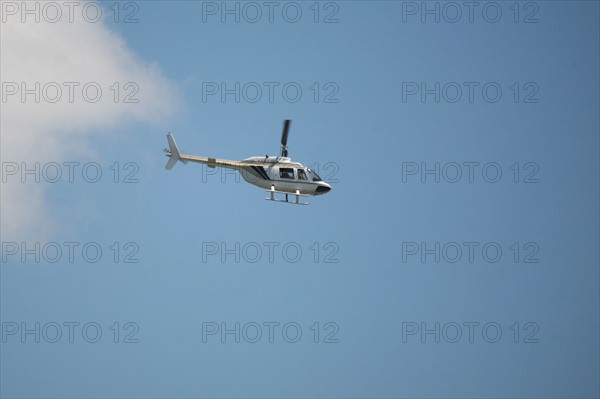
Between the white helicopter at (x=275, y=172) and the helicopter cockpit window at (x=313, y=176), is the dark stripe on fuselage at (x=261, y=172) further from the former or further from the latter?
the helicopter cockpit window at (x=313, y=176)

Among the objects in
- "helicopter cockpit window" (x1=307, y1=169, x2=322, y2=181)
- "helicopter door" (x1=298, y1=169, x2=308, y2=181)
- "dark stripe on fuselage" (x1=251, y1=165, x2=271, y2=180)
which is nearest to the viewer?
"dark stripe on fuselage" (x1=251, y1=165, x2=271, y2=180)

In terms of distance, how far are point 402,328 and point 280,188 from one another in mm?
26964

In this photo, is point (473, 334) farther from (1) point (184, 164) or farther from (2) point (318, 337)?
(1) point (184, 164)

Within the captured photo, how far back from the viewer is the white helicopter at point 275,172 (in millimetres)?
101000

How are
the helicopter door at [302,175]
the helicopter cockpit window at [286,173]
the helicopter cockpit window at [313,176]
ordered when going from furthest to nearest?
the helicopter cockpit window at [313,176] → the helicopter door at [302,175] → the helicopter cockpit window at [286,173]

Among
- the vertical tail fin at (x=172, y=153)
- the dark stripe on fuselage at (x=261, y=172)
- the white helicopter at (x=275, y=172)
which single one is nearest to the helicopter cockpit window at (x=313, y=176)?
the white helicopter at (x=275, y=172)

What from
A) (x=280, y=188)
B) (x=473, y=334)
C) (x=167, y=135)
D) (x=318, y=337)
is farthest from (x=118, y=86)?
(x=473, y=334)

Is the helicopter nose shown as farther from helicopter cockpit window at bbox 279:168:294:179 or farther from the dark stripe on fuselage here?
the dark stripe on fuselage

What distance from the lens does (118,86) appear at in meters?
117

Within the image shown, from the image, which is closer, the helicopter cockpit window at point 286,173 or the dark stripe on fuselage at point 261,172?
the dark stripe on fuselage at point 261,172

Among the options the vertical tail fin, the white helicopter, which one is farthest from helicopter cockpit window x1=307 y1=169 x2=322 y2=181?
the vertical tail fin

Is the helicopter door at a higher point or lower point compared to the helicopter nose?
higher

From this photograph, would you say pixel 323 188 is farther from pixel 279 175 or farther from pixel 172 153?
pixel 172 153

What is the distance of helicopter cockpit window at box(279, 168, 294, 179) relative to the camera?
101m
